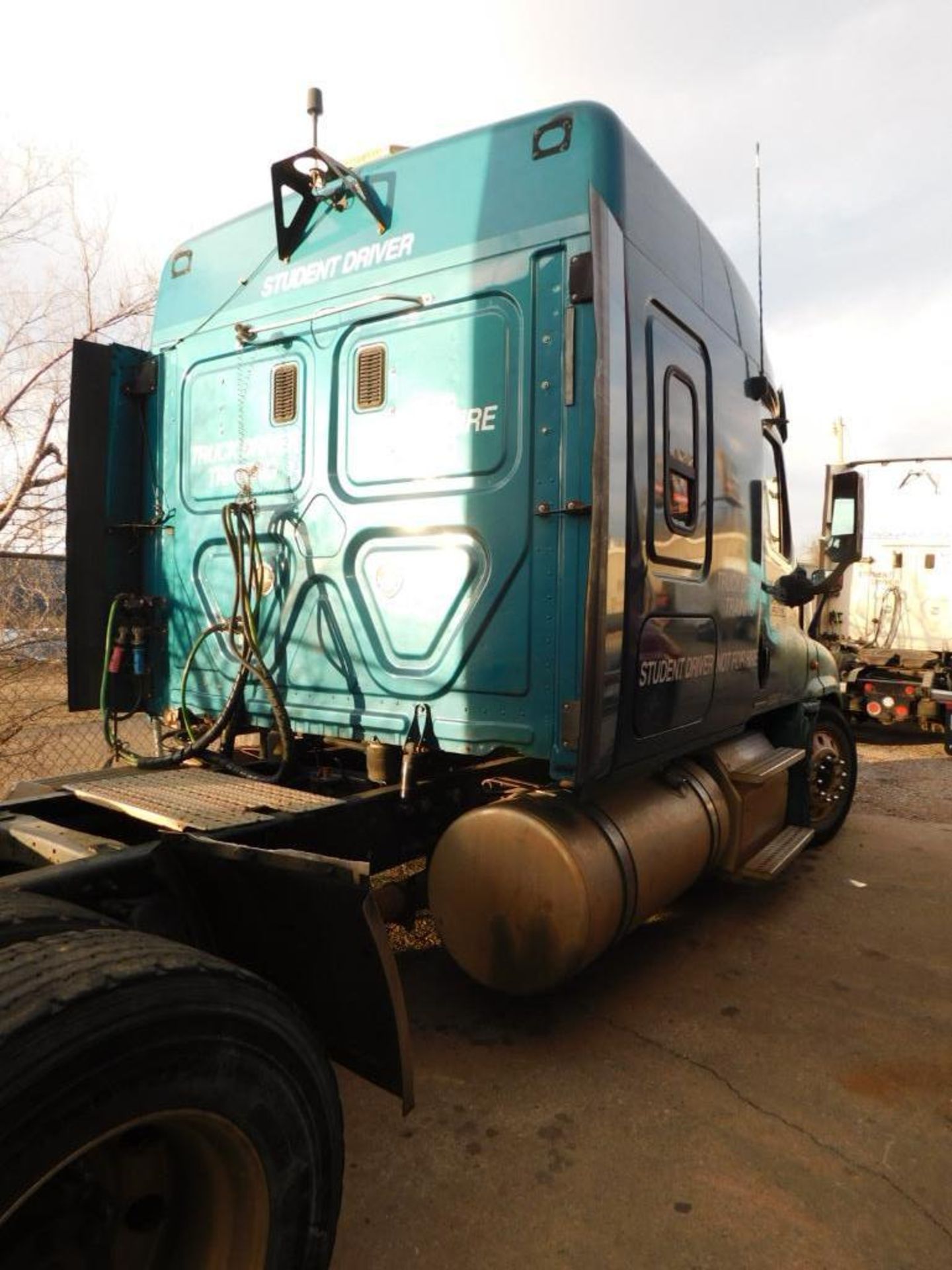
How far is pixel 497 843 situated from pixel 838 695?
436 cm

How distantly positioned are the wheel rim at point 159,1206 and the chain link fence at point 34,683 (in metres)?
3.79

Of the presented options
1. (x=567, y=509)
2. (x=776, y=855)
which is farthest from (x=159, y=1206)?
(x=776, y=855)

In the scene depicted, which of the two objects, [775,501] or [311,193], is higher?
[311,193]

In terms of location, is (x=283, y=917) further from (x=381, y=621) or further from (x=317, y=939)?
(x=381, y=621)

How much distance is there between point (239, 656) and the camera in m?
3.63

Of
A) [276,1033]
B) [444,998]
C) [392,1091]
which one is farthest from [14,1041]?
[444,998]

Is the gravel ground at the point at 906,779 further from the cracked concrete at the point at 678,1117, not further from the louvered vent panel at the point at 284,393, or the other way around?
the louvered vent panel at the point at 284,393

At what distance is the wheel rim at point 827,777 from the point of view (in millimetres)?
6000

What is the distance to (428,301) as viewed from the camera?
10.6 ft

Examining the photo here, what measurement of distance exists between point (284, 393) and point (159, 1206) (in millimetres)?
2999

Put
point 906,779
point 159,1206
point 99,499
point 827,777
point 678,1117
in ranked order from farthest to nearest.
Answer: point 906,779
point 827,777
point 99,499
point 678,1117
point 159,1206

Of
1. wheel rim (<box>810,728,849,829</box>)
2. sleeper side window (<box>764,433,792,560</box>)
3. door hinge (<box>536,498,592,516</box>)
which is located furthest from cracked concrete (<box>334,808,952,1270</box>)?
sleeper side window (<box>764,433,792,560</box>)

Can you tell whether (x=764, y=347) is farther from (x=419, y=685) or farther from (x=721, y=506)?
(x=419, y=685)

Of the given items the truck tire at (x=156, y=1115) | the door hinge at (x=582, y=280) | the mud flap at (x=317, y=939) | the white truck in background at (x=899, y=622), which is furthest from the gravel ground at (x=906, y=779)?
the truck tire at (x=156, y=1115)
